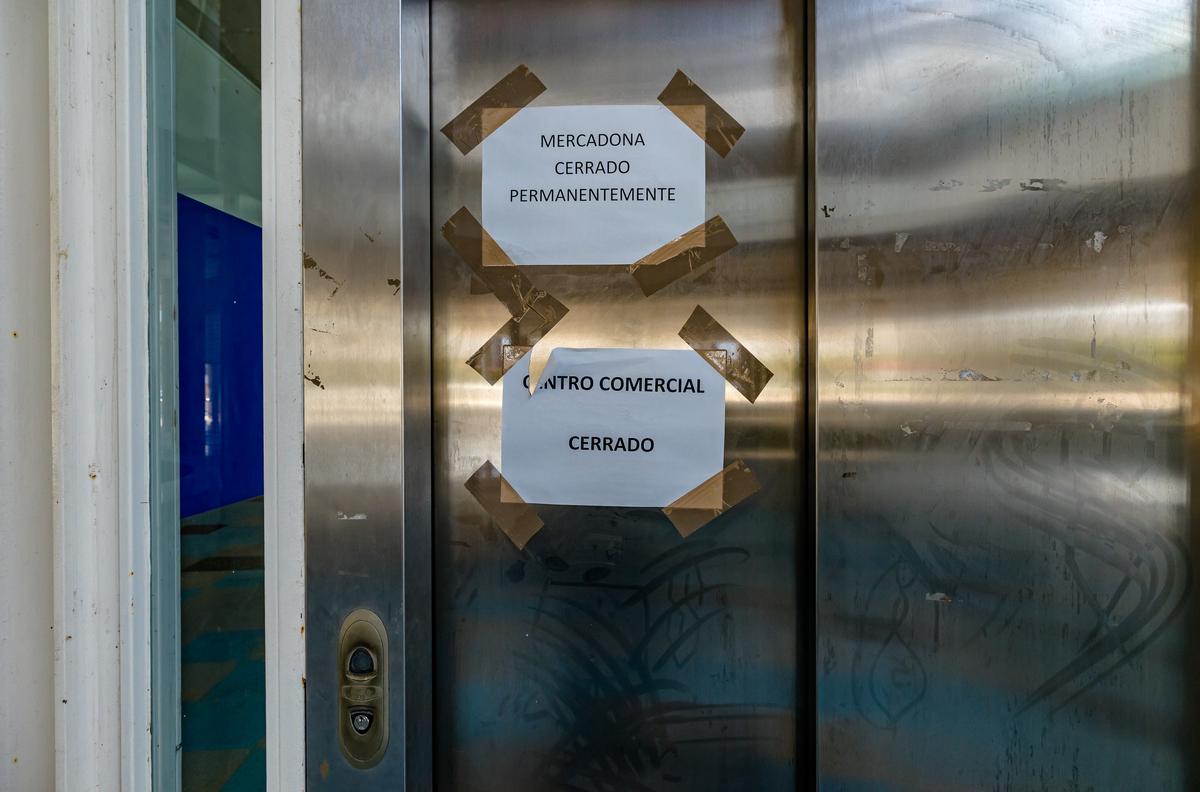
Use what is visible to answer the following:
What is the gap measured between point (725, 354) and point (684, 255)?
196mm

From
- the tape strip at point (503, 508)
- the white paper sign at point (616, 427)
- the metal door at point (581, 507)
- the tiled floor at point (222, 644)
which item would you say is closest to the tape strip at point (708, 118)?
the metal door at point (581, 507)

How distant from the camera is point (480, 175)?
38.6 inches

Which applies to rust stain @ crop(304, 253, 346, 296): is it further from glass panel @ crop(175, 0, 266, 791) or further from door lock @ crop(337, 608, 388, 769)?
door lock @ crop(337, 608, 388, 769)

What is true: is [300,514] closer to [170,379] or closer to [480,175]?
[170,379]

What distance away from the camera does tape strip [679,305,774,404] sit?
3.15 ft

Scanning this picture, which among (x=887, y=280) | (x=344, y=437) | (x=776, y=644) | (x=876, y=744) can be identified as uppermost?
(x=887, y=280)

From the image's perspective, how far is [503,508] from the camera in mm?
984

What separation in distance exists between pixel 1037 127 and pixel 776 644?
1.00 metres

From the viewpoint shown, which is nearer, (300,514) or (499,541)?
(300,514)

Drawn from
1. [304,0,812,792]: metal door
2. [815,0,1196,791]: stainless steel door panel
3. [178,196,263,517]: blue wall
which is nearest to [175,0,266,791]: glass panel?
[178,196,263,517]: blue wall

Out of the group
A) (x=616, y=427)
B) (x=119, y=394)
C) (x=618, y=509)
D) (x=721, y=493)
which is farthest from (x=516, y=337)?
(x=119, y=394)

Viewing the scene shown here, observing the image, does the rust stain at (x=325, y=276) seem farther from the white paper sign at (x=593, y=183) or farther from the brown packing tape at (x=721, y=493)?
the brown packing tape at (x=721, y=493)

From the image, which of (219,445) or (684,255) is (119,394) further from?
(684,255)

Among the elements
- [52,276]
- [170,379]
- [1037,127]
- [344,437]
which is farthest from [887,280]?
[52,276]
